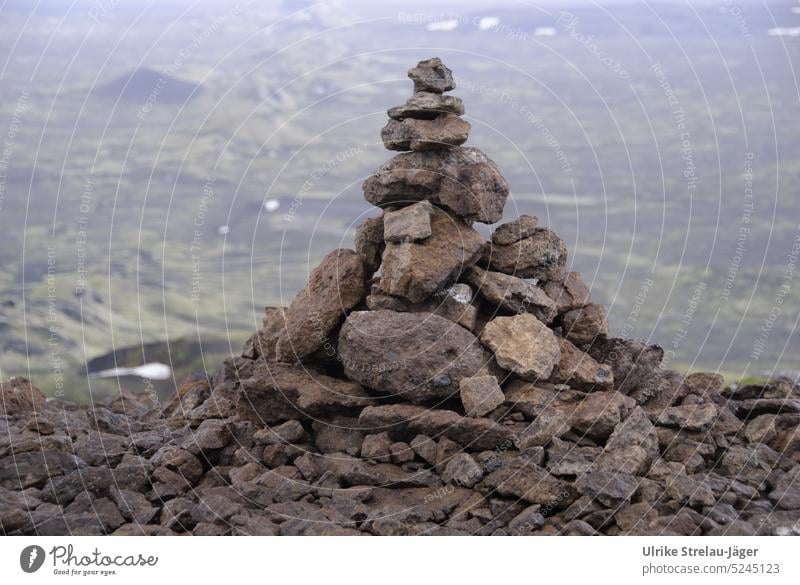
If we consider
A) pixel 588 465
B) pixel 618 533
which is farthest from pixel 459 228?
pixel 618 533

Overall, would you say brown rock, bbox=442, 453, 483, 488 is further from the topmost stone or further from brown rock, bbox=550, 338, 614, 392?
the topmost stone

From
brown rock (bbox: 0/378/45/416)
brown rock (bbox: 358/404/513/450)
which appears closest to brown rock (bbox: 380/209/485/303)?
brown rock (bbox: 358/404/513/450)

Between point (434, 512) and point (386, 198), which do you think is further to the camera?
point (386, 198)

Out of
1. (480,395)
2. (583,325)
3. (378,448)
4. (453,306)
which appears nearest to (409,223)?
(453,306)

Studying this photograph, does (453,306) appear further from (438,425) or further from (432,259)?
(438,425)

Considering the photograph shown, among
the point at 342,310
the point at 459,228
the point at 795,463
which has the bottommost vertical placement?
the point at 795,463

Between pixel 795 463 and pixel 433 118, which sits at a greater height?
pixel 433 118

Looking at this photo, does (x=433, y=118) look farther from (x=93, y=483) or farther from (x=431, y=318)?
(x=93, y=483)
